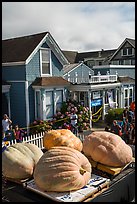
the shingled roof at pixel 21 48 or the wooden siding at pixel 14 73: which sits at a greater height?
the shingled roof at pixel 21 48

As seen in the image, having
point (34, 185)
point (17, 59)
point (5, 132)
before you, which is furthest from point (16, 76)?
point (34, 185)

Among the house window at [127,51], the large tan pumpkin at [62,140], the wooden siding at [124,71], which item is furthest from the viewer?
the house window at [127,51]

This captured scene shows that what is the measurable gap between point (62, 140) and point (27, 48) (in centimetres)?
916

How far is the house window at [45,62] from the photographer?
14.5 metres

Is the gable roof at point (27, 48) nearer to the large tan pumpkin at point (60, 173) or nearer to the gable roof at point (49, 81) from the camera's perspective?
the gable roof at point (49, 81)

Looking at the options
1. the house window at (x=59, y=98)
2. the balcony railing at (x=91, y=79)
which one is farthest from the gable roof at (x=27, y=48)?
the house window at (x=59, y=98)

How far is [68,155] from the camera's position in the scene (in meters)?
4.83

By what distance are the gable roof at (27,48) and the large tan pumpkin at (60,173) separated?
9290 mm

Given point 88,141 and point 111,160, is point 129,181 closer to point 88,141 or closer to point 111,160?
point 111,160

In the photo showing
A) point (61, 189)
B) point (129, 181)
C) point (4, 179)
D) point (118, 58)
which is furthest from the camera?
point (118, 58)

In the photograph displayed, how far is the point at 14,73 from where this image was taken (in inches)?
548

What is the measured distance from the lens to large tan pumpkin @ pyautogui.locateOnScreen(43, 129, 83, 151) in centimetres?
620

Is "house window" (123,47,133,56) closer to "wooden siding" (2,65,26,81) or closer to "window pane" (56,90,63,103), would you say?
"window pane" (56,90,63,103)

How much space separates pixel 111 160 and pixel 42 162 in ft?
5.46
